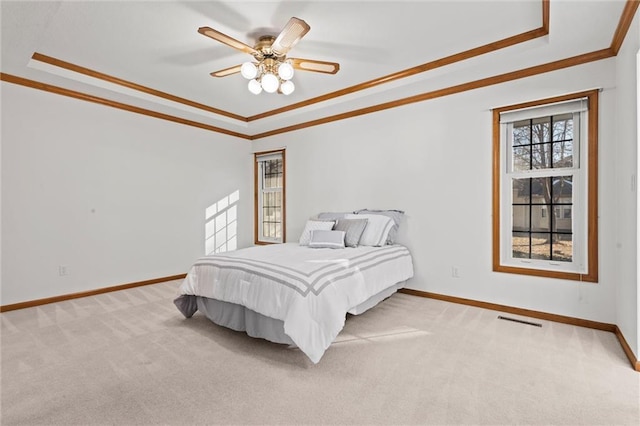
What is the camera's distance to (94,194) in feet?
13.5

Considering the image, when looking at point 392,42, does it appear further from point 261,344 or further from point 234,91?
point 261,344

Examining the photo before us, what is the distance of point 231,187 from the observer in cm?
583

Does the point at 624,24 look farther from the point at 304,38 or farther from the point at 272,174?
the point at 272,174

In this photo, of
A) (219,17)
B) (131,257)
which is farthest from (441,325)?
(131,257)

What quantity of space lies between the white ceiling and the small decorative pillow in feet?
6.11

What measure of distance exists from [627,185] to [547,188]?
89 cm

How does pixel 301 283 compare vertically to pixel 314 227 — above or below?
below

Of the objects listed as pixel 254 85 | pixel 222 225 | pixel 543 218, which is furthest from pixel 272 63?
pixel 222 225

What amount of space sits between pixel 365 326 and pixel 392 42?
2.70 meters

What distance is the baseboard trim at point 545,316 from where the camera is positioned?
92.3 inches

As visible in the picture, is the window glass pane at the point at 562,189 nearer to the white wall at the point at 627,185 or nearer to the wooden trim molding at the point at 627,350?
the white wall at the point at 627,185

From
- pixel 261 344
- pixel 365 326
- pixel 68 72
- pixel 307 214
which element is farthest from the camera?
pixel 307 214

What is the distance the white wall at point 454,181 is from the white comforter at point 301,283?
2.72ft

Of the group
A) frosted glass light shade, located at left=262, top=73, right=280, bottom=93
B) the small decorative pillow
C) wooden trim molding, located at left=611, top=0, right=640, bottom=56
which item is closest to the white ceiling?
wooden trim molding, located at left=611, top=0, right=640, bottom=56
